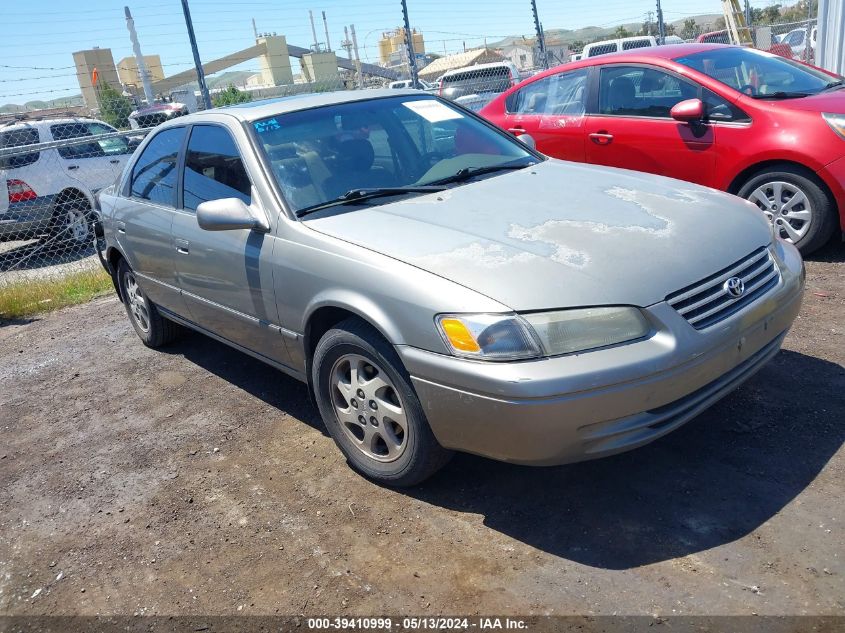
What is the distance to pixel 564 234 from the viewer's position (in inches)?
124

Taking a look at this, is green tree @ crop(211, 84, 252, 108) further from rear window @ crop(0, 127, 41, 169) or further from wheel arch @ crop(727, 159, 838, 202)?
wheel arch @ crop(727, 159, 838, 202)

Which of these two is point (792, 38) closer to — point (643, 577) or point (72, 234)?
point (72, 234)

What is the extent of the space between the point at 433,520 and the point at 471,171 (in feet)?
6.16

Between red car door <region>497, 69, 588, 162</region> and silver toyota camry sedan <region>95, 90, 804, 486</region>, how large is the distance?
240 centimetres

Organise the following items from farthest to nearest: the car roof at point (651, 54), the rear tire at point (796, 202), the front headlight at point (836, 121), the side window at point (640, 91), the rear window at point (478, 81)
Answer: the rear window at point (478, 81) < the car roof at point (651, 54) < the side window at point (640, 91) < the rear tire at point (796, 202) < the front headlight at point (836, 121)

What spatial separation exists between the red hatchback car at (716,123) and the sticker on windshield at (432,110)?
86.3 inches

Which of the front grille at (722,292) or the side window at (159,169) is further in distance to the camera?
the side window at (159,169)

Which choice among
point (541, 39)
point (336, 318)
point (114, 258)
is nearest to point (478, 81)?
point (541, 39)

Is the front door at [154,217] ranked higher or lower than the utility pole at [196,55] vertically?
lower

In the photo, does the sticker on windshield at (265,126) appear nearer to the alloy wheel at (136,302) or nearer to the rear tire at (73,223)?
the alloy wheel at (136,302)

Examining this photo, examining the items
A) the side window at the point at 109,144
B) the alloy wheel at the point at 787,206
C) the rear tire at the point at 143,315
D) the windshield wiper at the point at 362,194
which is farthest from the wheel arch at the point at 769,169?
the side window at the point at 109,144

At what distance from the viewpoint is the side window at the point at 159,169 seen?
4664 millimetres

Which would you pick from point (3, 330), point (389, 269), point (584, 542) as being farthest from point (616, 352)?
point (3, 330)

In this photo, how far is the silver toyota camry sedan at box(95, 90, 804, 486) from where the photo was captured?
274 centimetres
